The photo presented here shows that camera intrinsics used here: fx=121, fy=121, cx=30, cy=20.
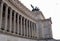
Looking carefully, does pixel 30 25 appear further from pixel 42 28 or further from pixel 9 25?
pixel 9 25

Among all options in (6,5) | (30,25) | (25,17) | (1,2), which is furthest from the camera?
(30,25)

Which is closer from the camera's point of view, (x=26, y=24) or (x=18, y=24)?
(x=18, y=24)

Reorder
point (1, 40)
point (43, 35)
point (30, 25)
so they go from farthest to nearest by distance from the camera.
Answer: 1. point (43, 35)
2. point (30, 25)
3. point (1, 40)

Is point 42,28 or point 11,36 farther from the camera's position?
point 42,28

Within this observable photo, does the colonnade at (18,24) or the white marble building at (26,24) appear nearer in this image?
the colonnade at (18,24)

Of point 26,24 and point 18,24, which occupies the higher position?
point 26,24

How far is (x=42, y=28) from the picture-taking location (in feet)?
133

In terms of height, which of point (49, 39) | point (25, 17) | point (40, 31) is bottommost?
point (49, 39)

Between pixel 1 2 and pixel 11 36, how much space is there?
6.77m

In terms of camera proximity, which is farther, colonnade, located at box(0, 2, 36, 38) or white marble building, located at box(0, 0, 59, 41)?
white marble building, located at box(0, 0, 59, 41)

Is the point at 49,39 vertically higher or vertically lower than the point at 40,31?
lower

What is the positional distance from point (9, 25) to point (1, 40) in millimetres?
6138

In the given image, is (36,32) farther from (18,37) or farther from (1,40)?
(1,40)

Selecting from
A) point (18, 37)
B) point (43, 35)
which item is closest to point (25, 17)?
point (18, 37)
